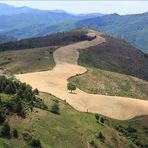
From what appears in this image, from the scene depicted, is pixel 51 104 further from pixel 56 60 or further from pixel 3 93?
pixel 56 60

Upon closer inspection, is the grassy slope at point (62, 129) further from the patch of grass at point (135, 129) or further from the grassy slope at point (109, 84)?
the grassy slope at point (109, 84)

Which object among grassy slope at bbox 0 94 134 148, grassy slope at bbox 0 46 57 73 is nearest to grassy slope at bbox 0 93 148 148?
grassy slope at bbox 0 94 134 148

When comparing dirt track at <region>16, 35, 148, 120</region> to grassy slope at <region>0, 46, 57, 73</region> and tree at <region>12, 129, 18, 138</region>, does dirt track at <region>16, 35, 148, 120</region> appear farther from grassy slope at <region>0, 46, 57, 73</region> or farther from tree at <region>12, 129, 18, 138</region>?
tree at <region>12, 129, 18, 138</region>

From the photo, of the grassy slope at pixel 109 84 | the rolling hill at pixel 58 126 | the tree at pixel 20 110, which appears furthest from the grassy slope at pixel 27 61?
the tree at pixel 20 110

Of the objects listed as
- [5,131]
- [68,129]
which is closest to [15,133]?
[5,131]

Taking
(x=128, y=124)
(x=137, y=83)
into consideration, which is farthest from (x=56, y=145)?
(x=137, y=83)
